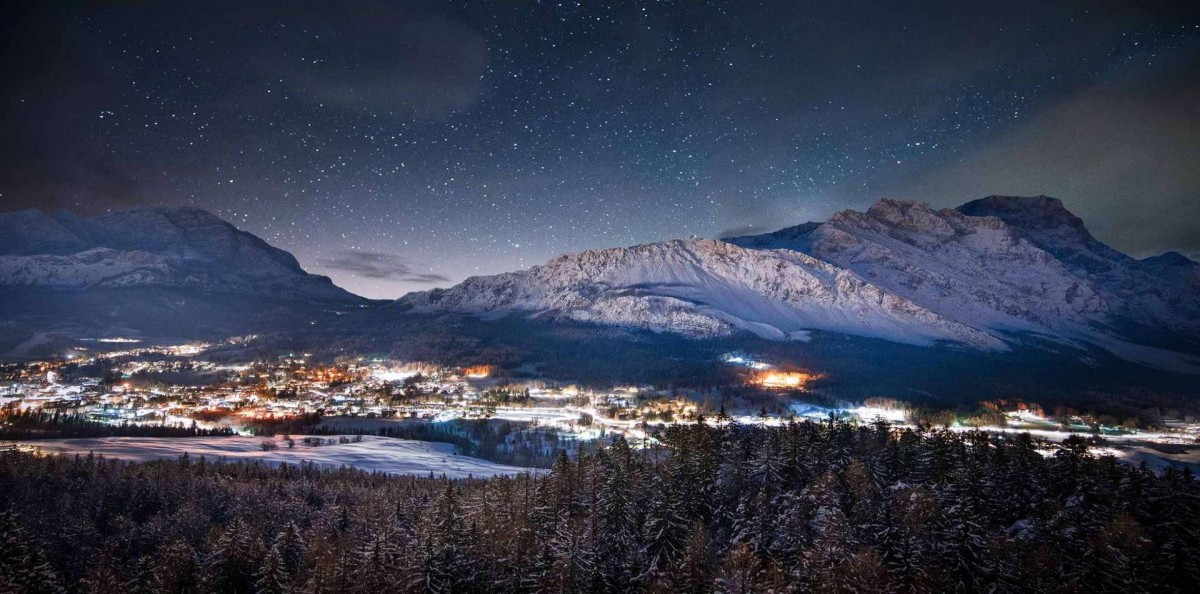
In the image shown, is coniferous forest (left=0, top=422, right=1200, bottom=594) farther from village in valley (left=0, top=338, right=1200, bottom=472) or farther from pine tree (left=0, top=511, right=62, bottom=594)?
village in valley (left=0, top=338, right=1200, bottom=472)

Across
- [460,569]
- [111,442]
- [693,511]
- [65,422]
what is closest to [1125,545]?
[693,511]

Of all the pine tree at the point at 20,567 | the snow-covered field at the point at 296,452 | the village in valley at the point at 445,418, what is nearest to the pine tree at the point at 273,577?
the pine tree at the point at 20,567

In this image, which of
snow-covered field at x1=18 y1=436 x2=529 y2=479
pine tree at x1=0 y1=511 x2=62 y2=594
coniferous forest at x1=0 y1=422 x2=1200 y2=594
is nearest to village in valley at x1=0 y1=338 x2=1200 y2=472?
snow-covered field at x1=18 y1=436 x2=529 y2=479

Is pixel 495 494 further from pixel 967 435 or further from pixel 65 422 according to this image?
pixel 65 422

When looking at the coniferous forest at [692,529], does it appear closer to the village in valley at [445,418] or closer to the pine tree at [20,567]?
the pine tree at [20,567]

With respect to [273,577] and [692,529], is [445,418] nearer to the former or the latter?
[273,577]
